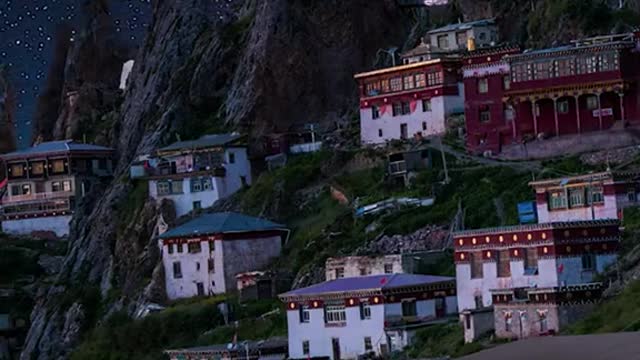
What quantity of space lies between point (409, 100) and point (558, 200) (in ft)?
71.8

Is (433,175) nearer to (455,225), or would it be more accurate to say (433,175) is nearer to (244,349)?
(455,225)

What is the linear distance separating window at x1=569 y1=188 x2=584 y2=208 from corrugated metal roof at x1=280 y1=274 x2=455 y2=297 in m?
5.89

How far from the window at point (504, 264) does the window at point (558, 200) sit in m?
5.74

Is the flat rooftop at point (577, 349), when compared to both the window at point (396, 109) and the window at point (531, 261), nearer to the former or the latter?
the window at point (531, 261)

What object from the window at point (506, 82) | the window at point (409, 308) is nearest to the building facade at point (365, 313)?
the window at point (409, 308)

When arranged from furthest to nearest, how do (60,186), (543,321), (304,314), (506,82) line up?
1. (60,186)
2. (506,82)
3. (304,314)
4. (543,321)

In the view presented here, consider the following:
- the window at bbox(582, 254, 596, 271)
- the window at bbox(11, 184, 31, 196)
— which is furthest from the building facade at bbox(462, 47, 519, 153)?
the window at bbox(11, 184, 31, 196)

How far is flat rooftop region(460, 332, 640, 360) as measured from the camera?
61.3m

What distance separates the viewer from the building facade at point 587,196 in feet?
323

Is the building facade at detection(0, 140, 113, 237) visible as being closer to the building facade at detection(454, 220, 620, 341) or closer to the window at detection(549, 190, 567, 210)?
the window at detection(549, 190, 567, 210)

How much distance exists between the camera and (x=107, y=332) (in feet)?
395

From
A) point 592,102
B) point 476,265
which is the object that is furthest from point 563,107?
point 476,265

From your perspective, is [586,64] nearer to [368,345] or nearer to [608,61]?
[608,61]

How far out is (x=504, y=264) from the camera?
96.1 m
